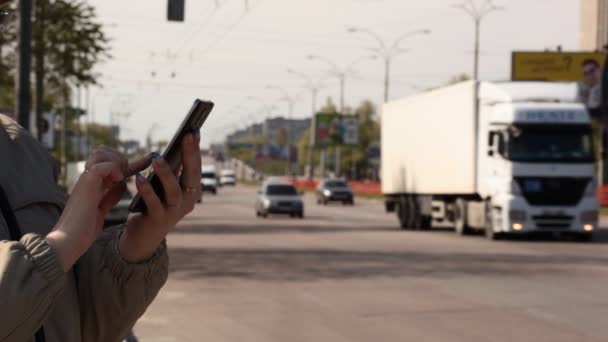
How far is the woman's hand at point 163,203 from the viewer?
96.5 inches

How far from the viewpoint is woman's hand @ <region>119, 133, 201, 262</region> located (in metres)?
2.45

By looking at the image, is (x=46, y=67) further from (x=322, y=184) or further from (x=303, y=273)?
(x=322, y=184)

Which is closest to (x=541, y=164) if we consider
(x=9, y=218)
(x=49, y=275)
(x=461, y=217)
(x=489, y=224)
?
(x=489, y=224)

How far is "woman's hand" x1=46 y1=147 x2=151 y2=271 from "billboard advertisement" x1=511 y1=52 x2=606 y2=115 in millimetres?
88848

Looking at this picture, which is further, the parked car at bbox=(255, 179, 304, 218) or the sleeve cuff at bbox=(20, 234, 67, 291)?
the parked car at bbox=(255, 179, 304, 218)

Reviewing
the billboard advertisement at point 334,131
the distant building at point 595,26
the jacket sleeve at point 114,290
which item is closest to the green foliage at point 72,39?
the jacket sleeve at point 114,290

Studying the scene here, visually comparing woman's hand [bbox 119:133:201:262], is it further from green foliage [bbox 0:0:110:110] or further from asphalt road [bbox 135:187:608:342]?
green foliage [bbox 0:0:110:110]

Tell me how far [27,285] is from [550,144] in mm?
29908

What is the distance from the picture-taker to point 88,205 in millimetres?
2348

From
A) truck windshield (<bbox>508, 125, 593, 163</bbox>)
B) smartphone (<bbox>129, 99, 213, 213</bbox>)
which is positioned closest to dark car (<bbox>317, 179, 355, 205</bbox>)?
truck windshield (<bbox>508, 125, 593, 163</bbox>)

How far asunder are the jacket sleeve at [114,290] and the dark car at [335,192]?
75.2 m

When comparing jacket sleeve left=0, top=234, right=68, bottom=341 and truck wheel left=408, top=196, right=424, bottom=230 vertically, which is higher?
jacket sleeve left=0, top=234, right=68, bottom=341

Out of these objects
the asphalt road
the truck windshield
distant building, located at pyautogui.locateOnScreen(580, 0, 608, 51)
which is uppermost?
distant building, located at pyautogui.locateOnScreen(580, 0, 608, 51)

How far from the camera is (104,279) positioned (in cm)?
270
